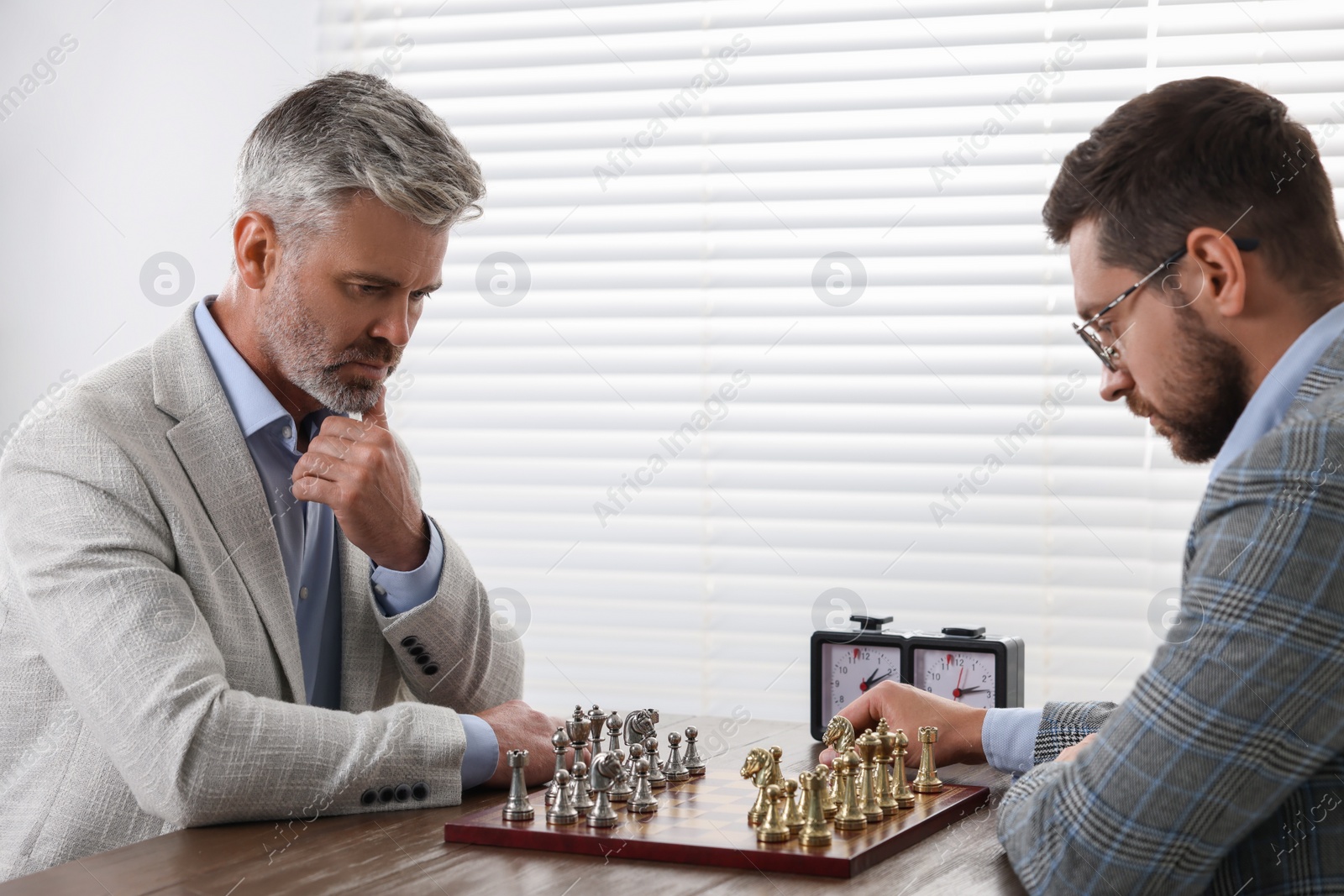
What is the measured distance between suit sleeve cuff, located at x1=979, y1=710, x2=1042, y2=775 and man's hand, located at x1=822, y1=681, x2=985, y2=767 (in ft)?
0.04

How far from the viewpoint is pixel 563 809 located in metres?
1.49

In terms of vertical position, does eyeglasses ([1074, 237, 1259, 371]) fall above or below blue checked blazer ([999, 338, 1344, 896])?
above

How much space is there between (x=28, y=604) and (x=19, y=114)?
232cm

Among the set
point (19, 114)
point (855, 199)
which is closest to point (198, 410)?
point (855, 199)

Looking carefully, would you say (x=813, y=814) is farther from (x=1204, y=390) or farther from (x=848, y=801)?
(x=1204, y=390)

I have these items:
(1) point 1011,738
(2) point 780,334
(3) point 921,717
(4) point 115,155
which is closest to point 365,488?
(3) point 921,717

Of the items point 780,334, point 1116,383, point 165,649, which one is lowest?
point 165,649

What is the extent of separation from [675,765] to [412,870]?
0.44 metres

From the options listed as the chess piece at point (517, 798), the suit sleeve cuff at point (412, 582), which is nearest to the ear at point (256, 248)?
the suit sleeve cuff at point (412, 582)

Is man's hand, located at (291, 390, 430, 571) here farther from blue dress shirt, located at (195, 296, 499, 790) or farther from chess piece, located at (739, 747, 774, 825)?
chess piece, located at (739, 747, 774, 825)

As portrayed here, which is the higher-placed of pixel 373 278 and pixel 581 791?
pixel 373 278

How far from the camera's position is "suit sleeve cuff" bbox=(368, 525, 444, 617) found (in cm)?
196

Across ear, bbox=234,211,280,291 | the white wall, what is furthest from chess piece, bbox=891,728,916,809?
the white wall

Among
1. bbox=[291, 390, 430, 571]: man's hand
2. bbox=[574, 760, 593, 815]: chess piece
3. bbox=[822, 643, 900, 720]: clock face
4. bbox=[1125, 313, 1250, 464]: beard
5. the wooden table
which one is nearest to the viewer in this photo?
the wooden table
